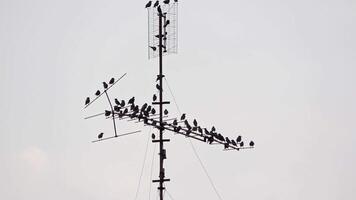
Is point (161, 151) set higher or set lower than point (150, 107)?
lower

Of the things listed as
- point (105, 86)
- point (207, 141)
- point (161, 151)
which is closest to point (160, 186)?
point (161, 151)

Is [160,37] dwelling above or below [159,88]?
above

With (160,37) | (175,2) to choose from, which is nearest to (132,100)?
(160,37)

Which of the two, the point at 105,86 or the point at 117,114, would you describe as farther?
the point at 105,86

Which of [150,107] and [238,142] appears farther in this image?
[238,142]

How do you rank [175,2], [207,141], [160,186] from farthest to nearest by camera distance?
[175,2]
[207,141]
[160,186]

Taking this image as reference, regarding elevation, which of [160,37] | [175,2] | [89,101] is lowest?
[89,101]

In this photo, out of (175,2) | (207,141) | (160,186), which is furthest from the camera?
(175,2)

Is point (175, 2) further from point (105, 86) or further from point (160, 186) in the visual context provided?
point (160, 186)

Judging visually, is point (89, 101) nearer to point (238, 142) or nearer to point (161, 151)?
point (161, 151)

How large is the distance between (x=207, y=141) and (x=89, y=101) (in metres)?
3.88

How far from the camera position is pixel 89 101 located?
2038 centimetres

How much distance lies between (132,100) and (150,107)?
608 mm

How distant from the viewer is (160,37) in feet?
68.0
